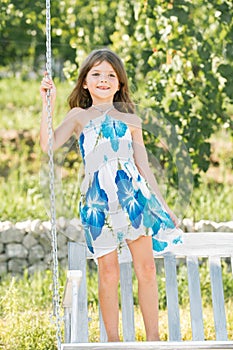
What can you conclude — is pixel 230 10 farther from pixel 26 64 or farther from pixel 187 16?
pixel 26 64

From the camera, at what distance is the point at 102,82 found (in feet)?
9.38

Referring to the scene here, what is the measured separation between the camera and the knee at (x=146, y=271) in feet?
9.07

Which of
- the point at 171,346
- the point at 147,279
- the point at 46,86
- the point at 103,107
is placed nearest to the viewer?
the point at 171,346

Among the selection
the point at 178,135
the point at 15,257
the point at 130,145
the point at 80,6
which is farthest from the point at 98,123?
the point at 80,6

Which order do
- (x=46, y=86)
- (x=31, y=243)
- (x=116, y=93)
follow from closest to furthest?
(x=46, y=86) → (x=116, y=93) → (x=31, y=243)

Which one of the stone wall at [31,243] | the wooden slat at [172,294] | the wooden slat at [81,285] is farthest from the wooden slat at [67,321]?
the stone wall at [31,243]

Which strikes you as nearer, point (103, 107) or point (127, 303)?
point (103, 107)

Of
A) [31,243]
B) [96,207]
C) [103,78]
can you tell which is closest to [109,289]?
[96,207]

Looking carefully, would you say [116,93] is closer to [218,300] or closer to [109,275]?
[109,275]

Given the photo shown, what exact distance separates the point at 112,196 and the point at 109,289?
334mm

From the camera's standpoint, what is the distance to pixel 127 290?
3.27 meters

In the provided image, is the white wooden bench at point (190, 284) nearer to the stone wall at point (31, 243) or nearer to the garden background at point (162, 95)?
the garden background at point (162, 95)

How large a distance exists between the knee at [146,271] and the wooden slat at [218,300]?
0.59 metres

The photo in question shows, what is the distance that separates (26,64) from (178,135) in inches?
174
